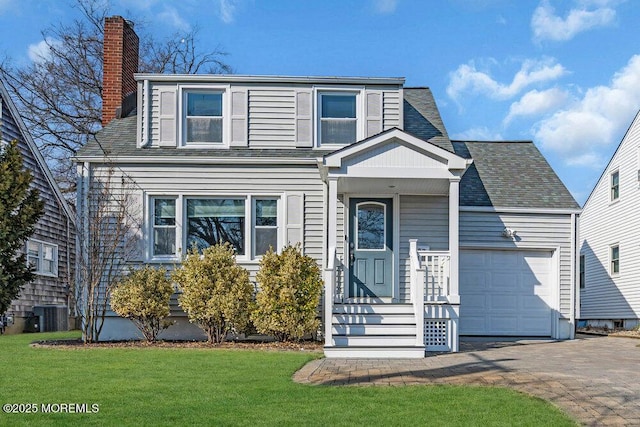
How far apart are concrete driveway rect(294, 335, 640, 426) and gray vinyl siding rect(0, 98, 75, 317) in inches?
460

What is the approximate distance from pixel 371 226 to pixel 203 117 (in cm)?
443

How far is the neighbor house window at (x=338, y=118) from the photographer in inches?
612

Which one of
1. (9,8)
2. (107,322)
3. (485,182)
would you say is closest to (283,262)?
(107,322)

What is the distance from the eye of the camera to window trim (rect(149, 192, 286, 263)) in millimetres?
14750

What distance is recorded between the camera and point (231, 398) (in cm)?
738

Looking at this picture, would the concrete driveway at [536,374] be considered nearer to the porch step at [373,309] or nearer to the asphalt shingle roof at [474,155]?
the porch step at [373,309]

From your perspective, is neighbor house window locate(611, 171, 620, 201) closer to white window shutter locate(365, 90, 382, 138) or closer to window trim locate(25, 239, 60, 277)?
white window shutter locate(365, 90, 382, 138)

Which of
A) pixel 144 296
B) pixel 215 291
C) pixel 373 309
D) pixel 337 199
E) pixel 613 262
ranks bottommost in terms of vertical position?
pixel 373 309

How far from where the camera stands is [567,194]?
1652 centimetres

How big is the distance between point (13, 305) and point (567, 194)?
14.6 meters

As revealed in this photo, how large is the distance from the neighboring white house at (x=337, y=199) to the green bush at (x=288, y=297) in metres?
0.60

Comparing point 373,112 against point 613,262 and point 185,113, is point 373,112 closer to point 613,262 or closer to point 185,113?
point 185,113

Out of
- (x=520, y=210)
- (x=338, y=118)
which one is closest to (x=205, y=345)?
(x=338, y=118)

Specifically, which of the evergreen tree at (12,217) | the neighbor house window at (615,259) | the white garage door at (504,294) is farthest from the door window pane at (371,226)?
the neighbor house window at (615,259)
